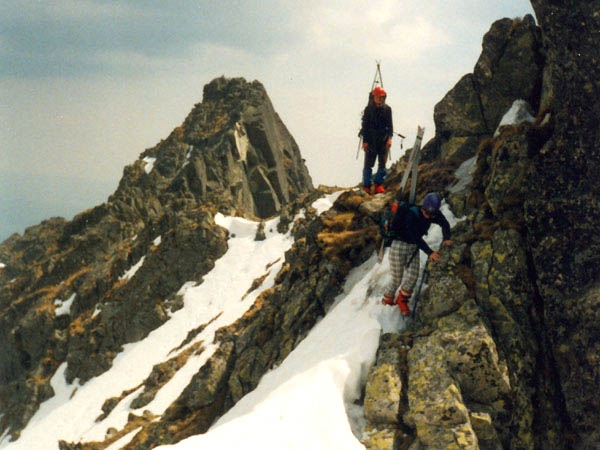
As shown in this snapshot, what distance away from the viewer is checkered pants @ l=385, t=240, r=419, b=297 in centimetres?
1152

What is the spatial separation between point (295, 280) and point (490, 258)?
394 inches

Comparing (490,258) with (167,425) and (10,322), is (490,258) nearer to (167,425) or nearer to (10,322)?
(167,425)

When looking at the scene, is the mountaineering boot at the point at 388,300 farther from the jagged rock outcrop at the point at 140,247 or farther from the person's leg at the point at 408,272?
the jagged rock outcrop at the point at 140,247

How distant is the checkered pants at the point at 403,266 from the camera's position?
11.5m

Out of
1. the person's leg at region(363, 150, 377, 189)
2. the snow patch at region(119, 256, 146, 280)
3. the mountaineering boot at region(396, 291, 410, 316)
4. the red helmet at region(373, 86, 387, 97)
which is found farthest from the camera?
the snow patch at region(119, 256, 146, 280)

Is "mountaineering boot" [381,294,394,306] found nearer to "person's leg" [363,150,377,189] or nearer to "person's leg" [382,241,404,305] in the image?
"person's leg" [382,241,404,305]

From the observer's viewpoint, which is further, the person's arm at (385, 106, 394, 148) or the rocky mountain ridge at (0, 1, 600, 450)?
the person's arm at (385, 106, 394, 148)

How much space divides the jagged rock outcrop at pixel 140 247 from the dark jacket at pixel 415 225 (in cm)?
3838

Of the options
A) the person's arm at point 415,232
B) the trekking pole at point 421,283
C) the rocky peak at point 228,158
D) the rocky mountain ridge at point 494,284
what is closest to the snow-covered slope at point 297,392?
the trekking pole at point 421,283

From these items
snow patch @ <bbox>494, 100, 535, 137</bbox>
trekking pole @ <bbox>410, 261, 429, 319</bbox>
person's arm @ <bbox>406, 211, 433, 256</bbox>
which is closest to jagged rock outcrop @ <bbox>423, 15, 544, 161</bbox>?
snow patch @ <bbox>494, 100, 535, 137</bbox>

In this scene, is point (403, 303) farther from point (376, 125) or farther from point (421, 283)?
point (376, 125)

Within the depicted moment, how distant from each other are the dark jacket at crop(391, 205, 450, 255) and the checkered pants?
251 mm

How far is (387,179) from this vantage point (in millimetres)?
23328

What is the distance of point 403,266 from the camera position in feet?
38.6
